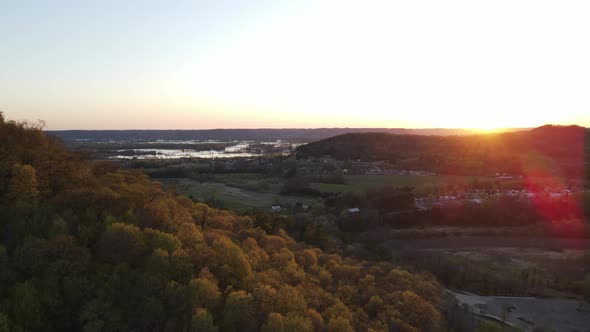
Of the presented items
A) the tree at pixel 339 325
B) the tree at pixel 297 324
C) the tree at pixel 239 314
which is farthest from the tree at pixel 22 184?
the tree at pixel 339 325

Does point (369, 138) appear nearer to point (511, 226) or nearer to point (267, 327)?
point (511, 226)

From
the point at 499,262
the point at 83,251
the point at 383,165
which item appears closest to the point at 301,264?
the point at 83,251

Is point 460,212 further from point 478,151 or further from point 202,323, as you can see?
point 478,151

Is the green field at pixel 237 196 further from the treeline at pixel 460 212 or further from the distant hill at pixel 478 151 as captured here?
the distant hill at pixel 478 151

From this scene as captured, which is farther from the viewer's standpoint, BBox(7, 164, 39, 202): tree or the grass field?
the grass field

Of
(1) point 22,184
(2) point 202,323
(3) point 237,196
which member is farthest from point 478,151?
(2) point 202,323

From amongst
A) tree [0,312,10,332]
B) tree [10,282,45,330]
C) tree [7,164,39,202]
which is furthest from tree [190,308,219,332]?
tree [7,164,39,202]

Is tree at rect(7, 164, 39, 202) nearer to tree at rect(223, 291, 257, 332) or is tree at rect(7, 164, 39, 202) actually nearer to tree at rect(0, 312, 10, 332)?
tree at rect(0, 312, 10, 332)
